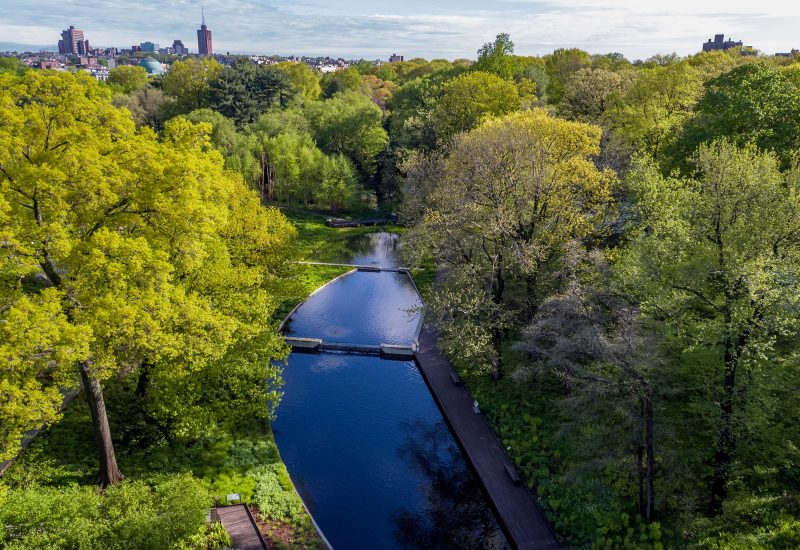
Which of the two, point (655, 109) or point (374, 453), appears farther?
point (655, 109)

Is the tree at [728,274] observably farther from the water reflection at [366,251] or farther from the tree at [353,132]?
the tree at [353,132]

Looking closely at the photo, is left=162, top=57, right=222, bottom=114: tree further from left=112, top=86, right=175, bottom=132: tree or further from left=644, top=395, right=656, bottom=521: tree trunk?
left=644, top=395, right=656, bottom=521: tree trunk

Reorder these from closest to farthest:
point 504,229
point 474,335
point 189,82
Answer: point 474,335, point 504,229, point 189,82

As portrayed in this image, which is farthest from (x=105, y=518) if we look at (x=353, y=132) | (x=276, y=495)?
(x=353, y=132)

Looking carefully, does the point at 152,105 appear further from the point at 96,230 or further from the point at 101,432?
the point at 101,432

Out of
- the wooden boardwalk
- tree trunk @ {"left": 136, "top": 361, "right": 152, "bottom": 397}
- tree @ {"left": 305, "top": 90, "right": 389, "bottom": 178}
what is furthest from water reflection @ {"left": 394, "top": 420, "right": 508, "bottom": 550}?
tree @ {"left": 305, "top": 90, "right": 389, "bottom": 178}
